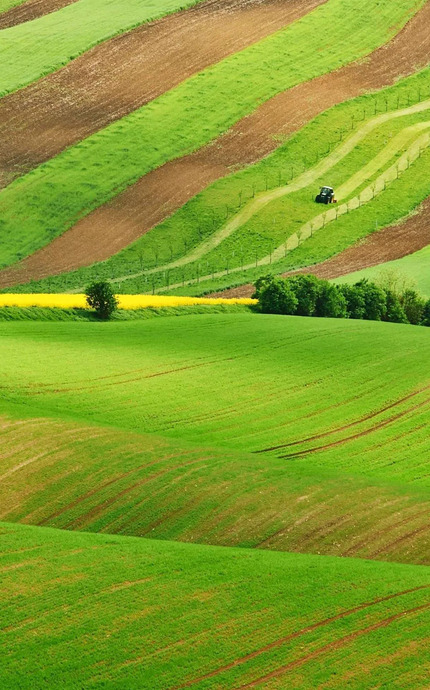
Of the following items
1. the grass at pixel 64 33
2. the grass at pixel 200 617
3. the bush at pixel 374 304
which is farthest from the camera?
the grass at pixel 64 33

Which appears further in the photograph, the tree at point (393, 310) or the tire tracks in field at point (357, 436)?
the tree at point (393, 310)

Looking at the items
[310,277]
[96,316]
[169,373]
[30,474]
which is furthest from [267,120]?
[30,474]

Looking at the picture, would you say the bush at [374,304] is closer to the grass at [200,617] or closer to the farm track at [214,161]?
the farm track at [214,161]

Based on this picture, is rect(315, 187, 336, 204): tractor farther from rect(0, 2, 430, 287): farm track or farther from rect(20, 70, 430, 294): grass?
rect(0, 2, 430, 287): farm track

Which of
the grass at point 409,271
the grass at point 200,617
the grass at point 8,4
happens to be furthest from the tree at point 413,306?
the grass at point 8,4

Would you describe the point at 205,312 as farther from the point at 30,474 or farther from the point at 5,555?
the point at 5,555

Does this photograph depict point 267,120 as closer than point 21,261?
No
